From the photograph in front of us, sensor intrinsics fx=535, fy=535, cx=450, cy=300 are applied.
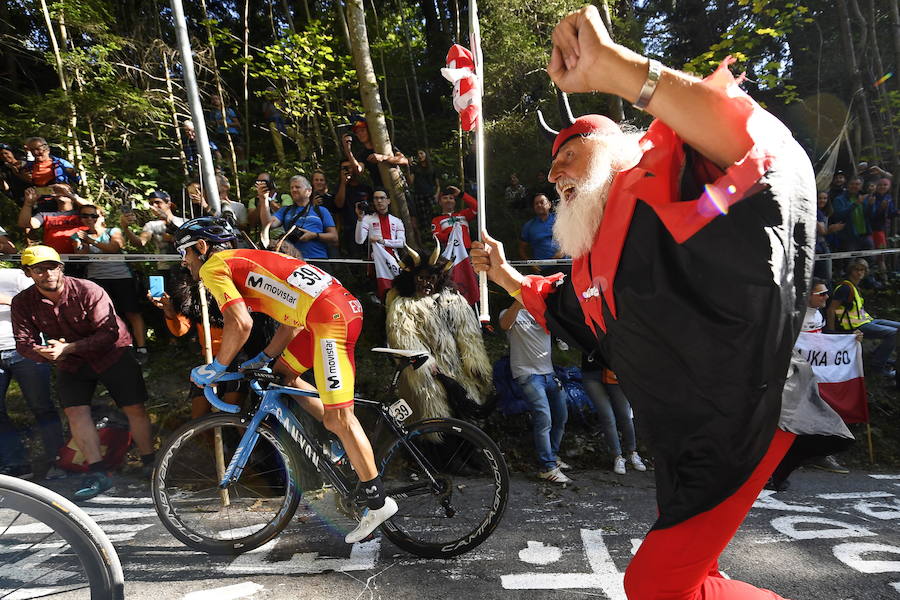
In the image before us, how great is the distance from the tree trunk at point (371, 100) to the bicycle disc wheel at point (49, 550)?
193 inches

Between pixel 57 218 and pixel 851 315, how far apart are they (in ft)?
28.4

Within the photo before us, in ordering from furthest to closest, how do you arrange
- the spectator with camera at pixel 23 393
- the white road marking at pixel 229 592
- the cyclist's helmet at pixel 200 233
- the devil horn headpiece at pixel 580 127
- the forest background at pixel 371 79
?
the forest background at pixel 371 79, the spectator with camera at pixel 23 393, the cyclist's helmet at pixel 200 233, the white road marking at pixel 229 592, the devil horn headpiece at pixel 580 127

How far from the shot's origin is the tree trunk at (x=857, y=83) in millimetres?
8703

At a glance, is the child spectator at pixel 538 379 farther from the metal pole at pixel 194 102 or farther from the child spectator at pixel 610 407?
the metal pole at pixel 194 102

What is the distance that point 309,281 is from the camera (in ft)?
10.7

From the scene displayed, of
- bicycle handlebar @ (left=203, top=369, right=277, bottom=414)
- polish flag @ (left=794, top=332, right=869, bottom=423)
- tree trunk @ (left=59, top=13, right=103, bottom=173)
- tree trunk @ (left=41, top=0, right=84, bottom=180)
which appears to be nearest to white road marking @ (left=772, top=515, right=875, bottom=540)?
polish flag @ (left=794, top=332, right=869, bottom=423)

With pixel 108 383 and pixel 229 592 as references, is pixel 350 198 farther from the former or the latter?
pixel 229 592

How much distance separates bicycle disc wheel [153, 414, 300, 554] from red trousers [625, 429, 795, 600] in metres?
2.23

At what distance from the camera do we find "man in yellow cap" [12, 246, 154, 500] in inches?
159

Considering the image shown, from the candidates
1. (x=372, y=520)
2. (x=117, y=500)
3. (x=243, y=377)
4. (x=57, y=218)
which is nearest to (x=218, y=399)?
(x=243, y=377)

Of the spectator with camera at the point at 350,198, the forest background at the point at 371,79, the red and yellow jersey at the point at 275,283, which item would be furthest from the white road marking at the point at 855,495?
the spectator with camera at the point at 350,198

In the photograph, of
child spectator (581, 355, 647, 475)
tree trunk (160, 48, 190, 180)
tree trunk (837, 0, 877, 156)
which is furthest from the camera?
tree trunk (837, 0, 877, 156)

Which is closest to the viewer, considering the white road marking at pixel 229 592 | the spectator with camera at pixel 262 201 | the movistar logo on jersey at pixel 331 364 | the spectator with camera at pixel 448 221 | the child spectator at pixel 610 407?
the white road marking at pixel 229 592

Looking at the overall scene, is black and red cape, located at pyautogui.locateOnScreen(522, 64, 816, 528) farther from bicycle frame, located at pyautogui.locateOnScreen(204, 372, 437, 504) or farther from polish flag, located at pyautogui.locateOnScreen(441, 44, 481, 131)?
bicycle frame, located at pyautogui.locateOnScreen(204, 372, 437, 504)
